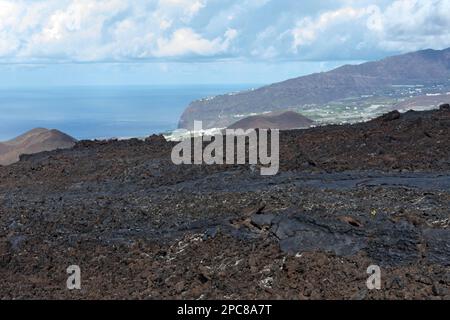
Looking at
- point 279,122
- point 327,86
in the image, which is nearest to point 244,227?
point 279,122

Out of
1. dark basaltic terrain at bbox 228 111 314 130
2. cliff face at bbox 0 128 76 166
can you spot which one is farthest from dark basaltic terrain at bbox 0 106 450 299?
dark basaltic terrain at bbox 228 111 314 130

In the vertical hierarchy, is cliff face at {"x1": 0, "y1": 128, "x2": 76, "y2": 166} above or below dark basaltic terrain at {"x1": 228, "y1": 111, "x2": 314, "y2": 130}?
below

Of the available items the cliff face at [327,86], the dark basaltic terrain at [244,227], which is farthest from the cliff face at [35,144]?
the cliff face at [327,86]

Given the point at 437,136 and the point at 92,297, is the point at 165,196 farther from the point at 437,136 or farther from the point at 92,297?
the point at 437,136

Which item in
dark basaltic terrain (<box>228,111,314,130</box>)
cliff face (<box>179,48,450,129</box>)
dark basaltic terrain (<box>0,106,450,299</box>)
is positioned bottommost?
dark basaltic terrain (<box>0,106,450,299</box>)

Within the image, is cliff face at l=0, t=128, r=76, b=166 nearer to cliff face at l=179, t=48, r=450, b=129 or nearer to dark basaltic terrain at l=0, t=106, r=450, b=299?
dark basaltic terrain at l=0, t=106, r=450, b=299

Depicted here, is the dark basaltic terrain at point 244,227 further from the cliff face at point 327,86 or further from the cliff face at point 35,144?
the cliff face at point 327,86
